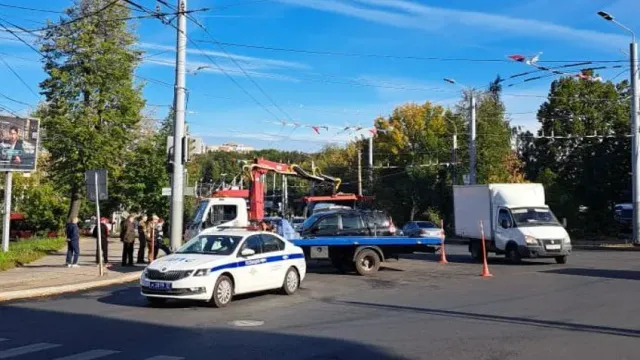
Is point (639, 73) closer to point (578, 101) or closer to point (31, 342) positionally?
point (578, 101)

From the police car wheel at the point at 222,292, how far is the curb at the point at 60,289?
195 inches

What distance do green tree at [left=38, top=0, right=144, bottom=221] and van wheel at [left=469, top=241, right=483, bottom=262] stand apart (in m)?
24.3

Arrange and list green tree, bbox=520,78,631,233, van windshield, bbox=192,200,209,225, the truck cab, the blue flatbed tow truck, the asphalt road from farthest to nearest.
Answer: green tree, bbox=520,78,631,233, van windshield, bbox=192,200,209,225, the truck cab, the blue flatbed tow truck, the asphalt road

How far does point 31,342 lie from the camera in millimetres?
9352

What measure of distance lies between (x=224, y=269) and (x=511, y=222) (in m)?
13.5

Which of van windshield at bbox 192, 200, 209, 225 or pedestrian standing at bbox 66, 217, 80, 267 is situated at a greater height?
van windshield at bbox 192, 200, 209, 225

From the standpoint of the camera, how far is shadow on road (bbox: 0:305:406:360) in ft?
27.8

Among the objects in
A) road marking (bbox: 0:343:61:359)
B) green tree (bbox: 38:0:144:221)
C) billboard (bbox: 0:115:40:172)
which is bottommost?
road marking (bbox: 0:343:61:359)

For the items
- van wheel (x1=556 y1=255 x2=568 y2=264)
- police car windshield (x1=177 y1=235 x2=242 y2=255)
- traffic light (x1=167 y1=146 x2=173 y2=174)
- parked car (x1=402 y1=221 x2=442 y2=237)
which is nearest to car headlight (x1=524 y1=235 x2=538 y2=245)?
van wheel (x1=556 y1=255 x2=568 y2=264)

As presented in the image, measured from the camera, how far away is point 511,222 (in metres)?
23.8

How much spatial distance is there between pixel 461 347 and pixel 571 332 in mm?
2173

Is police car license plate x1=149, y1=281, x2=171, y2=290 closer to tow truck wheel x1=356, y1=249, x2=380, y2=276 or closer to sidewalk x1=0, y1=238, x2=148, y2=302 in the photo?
sidewalk x1=0, y1=238, x2=148, y2=302

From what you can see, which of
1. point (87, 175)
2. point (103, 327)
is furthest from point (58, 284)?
point (103, 327)

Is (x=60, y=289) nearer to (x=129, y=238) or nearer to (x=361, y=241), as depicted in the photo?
(x=129, y=238)
